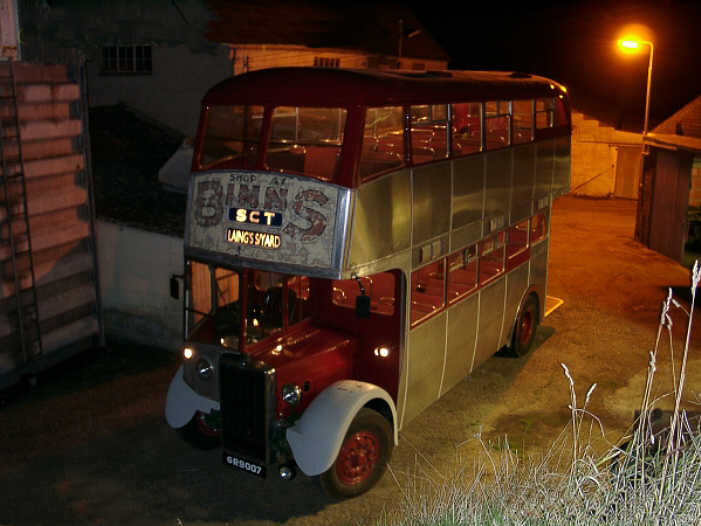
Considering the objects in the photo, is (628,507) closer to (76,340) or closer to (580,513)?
(580,513)

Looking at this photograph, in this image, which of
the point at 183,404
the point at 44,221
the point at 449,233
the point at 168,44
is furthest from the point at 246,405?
the point at 168,44

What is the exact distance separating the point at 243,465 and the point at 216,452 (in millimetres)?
1447

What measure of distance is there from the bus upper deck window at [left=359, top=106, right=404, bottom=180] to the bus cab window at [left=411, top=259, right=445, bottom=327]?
6.05 feet

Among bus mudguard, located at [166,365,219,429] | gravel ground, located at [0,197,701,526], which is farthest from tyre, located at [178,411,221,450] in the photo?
bus mudguard, located at [166,365,219,429]

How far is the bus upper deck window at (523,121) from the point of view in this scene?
11595 millimetres

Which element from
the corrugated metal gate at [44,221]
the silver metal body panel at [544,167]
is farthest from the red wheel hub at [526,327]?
the corrugated metal gate at [44,221]

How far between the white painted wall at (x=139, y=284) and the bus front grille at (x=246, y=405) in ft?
15.2

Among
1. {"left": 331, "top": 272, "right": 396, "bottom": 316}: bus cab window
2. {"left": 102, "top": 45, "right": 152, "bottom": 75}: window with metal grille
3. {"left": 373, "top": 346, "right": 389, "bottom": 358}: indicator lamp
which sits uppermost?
{"left": 102, "top": 45, "right": 152, "bottom": 75}: window with metal grille

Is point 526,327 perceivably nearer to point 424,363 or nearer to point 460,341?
point 460,341

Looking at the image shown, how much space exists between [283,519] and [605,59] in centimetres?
3465

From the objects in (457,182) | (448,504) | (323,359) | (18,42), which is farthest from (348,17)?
(448,504)

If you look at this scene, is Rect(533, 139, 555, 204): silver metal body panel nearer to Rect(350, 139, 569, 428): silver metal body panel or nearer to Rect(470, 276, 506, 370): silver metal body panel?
Rect(350, 139, 569, 428): silver metal body panel

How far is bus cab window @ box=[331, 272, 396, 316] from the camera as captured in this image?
9.52 metres

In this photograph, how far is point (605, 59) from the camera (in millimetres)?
37469
